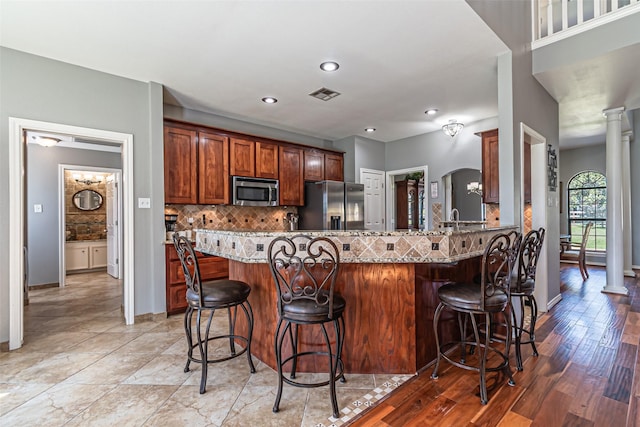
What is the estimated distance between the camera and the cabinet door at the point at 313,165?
18.2 ft

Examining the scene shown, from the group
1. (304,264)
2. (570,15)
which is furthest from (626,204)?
(304,264)

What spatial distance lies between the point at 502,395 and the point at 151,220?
11.6ft

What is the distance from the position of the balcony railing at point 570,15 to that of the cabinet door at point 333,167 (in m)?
3.35

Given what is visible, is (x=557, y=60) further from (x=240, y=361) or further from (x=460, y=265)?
(x=240, y=361)

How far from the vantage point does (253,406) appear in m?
1.96

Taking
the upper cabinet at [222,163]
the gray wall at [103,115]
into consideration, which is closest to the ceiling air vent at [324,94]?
the upper cabinet at [222,163]

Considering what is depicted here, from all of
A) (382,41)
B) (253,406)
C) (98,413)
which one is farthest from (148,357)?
(382,41)

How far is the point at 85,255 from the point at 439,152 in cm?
711

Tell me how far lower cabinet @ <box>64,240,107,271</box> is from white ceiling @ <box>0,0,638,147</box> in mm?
4156

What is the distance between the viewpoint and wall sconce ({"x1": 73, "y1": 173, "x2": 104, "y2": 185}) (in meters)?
6.56

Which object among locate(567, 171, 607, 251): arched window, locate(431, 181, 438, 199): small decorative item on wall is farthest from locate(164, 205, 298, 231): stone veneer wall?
locate(567, 171, 607, 251): arched window

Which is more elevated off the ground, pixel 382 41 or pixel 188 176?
pixel 382 41

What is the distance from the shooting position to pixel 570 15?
3396 mm

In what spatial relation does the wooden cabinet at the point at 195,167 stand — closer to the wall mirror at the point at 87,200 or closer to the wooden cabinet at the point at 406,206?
the wall mirror at the point at 87,200
